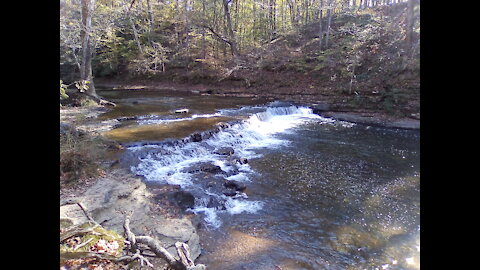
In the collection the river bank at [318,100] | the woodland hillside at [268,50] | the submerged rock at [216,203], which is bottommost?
the submerged rock at [216,203]

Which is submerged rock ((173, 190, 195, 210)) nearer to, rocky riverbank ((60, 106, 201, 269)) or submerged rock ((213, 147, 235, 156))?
rocky riverbank ((60, 106, 201, 269))

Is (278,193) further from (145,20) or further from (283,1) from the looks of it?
(283,1)

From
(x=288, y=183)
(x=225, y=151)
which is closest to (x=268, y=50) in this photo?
(x=225, y=151)

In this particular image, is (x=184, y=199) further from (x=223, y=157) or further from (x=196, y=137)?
(x=196, y=137)

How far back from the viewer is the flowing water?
5117 mm

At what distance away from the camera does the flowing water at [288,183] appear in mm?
5117

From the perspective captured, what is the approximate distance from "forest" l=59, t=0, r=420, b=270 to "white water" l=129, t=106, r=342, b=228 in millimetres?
51

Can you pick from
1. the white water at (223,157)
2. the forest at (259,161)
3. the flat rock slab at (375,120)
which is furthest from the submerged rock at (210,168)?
the flat rock slab at (375,120)

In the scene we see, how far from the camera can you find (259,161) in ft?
31.6

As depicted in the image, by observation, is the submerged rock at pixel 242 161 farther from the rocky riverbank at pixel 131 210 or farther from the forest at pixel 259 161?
the rocky riverbank at pixel 131 210

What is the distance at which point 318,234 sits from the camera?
564 cm

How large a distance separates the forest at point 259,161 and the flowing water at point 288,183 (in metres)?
0.04

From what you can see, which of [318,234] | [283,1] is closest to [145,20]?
[283,1]
